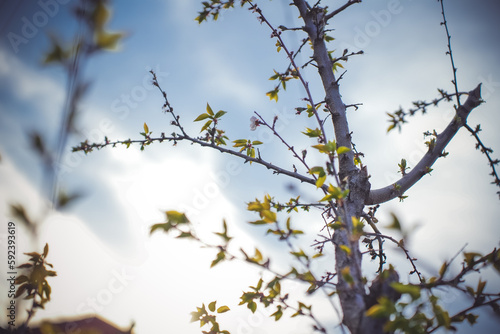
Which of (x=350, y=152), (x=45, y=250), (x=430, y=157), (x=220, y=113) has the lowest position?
(x=45, y=250)

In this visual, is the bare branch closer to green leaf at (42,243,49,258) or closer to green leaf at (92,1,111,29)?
green leaf at (92,1,111,29)

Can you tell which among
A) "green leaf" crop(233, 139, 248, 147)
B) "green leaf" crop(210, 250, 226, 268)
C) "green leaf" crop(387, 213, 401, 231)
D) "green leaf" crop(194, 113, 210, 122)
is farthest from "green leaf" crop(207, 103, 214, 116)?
"green leaf" crop(387, 213, 401, 231)

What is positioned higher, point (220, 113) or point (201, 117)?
point (220, 113)

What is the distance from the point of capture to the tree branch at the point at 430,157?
2176 millimetres

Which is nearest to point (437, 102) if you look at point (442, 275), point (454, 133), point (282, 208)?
point (454, 133)

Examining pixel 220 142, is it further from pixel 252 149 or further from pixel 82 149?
pixel 82 149

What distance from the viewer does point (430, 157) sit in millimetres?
2324

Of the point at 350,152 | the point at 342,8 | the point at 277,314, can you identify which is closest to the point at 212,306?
the point at 277,314

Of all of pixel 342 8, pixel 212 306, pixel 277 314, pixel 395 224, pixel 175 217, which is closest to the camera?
pixel 395 224

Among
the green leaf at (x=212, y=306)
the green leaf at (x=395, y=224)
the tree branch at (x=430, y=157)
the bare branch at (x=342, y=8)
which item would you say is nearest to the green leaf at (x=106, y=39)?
the green leaf at (x=395, y=224)

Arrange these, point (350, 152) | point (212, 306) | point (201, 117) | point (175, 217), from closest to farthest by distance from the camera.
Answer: point (175, 217) < point (212, 306) < point (201, 117) < point (350, 152)

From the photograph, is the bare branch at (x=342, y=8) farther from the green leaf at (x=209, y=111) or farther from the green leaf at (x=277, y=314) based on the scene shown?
the green leaf at (x=277, y=314)

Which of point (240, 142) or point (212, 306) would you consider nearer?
point (212, 306)

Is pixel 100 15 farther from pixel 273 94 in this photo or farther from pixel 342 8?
pixel 342 8
